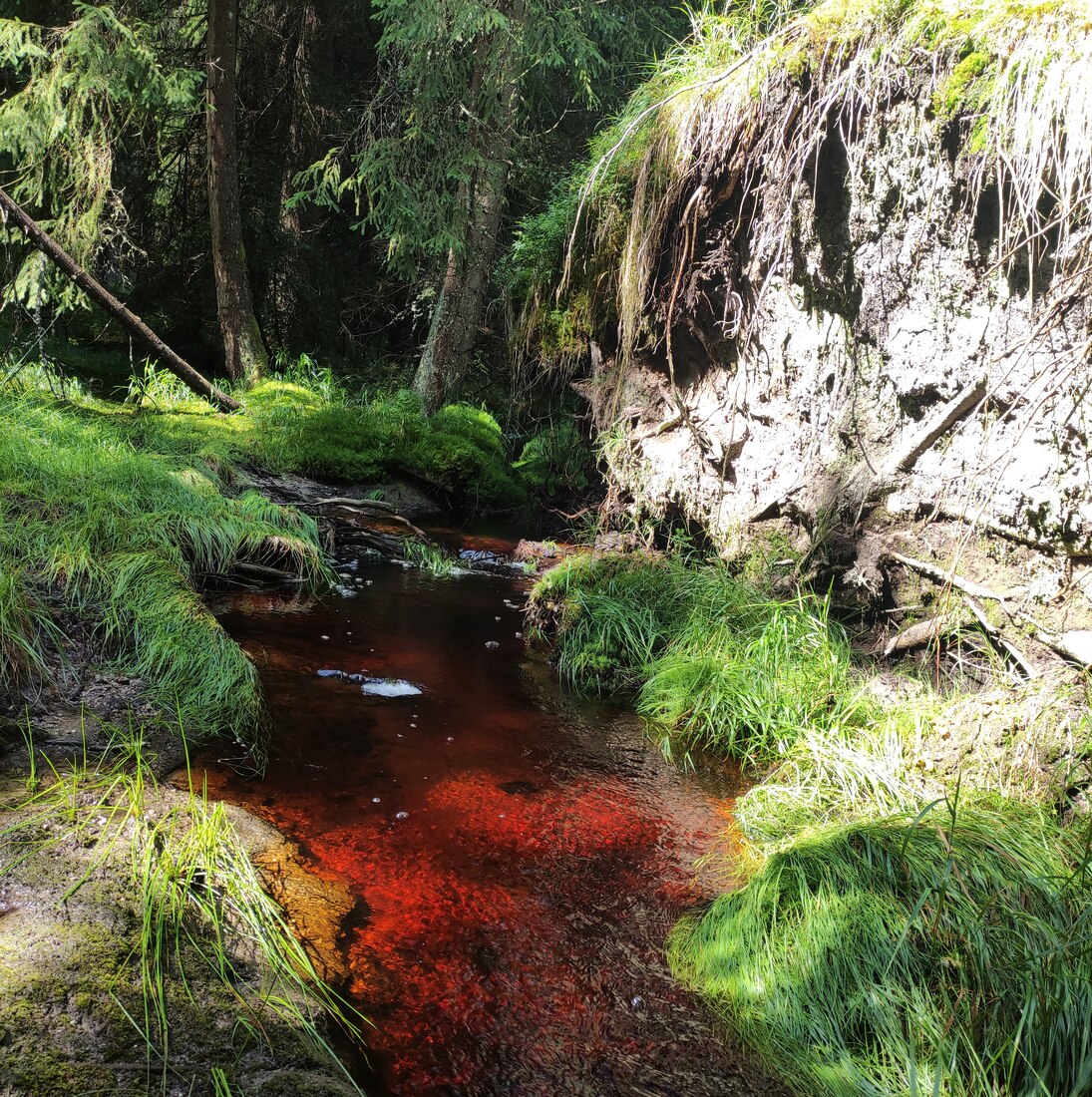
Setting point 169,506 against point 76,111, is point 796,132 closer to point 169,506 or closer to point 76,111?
point 169,506

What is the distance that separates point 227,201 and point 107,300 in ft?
8.31

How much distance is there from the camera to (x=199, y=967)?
1.99 m

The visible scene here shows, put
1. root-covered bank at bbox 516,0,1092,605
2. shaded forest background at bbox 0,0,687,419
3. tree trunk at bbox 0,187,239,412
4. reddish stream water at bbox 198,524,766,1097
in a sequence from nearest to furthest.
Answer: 1. reddish stream water at bbox 198,524,766,1097
2. root-covered bank at bbox 516,0,1092,605
3. tree trunk at bbox 0,187,239,412
4. shaded forest background at bbox 0,0,687,419

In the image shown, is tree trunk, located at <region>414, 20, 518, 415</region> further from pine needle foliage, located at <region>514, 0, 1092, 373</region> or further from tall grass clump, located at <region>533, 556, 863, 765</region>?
tall grass clump, located at <region>533, 556, 863, 765</region>

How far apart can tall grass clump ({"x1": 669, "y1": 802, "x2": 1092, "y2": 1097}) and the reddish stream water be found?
0.57 ft

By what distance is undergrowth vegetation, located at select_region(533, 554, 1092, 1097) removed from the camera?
5.87 ft

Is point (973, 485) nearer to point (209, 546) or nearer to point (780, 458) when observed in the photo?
point (780, 458)

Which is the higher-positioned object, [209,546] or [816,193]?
[816,193]

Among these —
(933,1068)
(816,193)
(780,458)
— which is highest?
(816,193)

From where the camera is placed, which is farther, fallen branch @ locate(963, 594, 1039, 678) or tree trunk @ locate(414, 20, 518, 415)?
tree trunk @ locate(414, 20, 518, 415)

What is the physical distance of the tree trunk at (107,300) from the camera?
761 centimetres

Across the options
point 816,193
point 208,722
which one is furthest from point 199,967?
point 816,193

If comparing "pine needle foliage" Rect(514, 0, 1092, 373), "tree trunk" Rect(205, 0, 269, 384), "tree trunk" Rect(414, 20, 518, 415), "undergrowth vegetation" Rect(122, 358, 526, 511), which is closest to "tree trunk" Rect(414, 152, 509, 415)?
"tree trunk" Rect(414, 20, 518, 415)

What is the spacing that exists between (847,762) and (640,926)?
4.17 feet
